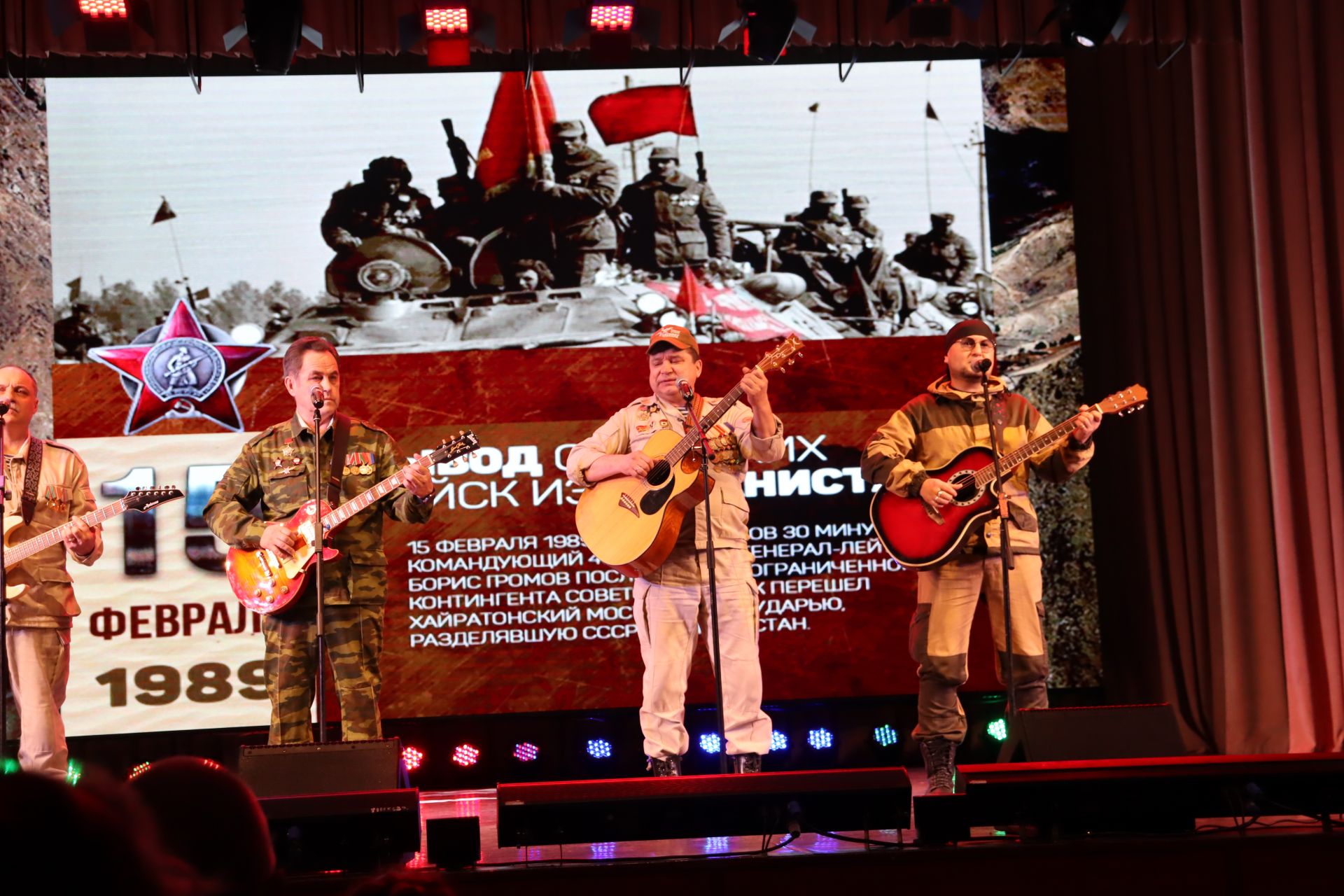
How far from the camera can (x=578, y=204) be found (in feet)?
24.0

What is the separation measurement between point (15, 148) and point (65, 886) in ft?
22.8

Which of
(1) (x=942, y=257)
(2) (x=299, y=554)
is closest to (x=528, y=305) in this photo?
(1) (x=942, y=257)

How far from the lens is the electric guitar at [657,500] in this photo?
17.7 ft

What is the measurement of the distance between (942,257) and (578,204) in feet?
6.55

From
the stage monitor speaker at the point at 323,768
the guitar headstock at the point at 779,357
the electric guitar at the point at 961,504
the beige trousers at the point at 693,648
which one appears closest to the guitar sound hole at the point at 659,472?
the beige trousers at the point at 693,648

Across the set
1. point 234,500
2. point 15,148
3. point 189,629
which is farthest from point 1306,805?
point 15,148

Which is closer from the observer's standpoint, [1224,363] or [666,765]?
[666,765]

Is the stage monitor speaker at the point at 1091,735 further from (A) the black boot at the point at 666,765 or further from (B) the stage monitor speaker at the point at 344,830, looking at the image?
(B) the stage monitor speaker at the point at 344,830

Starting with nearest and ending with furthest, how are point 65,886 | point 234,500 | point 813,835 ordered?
point 65,886, point 813,835, point 234,500

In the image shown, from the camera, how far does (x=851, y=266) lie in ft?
24.0

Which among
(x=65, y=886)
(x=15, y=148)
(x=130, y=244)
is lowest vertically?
(x=65, y=886)

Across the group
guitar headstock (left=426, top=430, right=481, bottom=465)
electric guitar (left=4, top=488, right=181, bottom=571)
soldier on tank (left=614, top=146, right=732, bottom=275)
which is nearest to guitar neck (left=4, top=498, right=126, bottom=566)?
electric guitar (left=4, top=488, right=181, bottom=571)

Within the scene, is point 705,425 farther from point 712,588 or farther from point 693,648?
point 693,648

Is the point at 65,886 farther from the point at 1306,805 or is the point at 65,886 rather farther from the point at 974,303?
the point at 974,303
